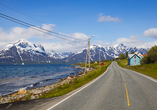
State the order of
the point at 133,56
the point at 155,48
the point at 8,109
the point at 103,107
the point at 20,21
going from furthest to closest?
1. the point at 133,56
2. the point at 155,48
3. the point at 20,21
4. the point at 103,107
5. the point at 8,109

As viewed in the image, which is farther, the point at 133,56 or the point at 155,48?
the point at 133,56

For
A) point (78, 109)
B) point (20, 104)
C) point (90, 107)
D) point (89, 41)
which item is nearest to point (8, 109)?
point (20, 104)

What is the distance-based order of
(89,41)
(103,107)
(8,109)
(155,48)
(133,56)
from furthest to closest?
1. (133,56)
2. (155,48)
3. (89,41)
4. (103,107)
5. (8,109)

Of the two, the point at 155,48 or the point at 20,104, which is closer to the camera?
the point at 20,104

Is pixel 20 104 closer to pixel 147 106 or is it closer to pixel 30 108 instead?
pixel 30 108

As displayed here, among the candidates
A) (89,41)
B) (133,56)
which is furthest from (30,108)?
(133,56)

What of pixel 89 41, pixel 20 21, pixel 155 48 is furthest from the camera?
pixel 155 48

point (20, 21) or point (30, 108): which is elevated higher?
point (20, 21)

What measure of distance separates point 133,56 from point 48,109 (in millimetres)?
73306

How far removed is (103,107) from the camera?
7641mm

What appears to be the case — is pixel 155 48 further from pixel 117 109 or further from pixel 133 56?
pixel 117 109

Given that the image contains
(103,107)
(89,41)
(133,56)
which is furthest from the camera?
(133,56)

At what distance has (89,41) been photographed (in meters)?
28.1

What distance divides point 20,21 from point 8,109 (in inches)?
416
